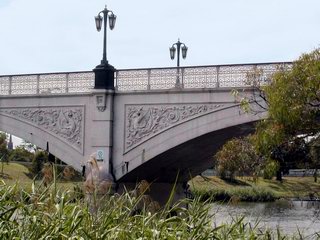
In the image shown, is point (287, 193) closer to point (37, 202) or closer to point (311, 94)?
point (311, 94)

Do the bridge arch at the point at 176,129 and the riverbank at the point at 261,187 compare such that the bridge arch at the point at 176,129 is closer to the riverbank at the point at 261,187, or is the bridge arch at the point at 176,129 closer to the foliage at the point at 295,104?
the foliage at the point at 295,104

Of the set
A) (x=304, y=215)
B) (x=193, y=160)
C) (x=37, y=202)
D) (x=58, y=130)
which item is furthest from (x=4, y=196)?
(x=304, y=215)

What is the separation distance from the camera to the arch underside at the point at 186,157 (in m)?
17.1

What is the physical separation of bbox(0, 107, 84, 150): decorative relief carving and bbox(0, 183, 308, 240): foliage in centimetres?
1232

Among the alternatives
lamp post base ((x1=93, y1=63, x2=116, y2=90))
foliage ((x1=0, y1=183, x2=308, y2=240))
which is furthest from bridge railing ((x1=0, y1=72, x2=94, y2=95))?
foliage ((x1=0, y1=183, x2=308, y2=240))

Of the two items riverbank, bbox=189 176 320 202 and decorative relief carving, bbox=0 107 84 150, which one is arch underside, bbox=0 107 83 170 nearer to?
decorative relief carving, bbox=0 107 84 150

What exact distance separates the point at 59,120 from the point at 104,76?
6.59ft

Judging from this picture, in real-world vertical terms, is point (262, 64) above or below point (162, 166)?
above

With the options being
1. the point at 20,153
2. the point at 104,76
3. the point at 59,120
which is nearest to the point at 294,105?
the point at 104,76

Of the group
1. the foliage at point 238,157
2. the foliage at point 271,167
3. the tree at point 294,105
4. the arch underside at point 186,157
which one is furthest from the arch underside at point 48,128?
Result: the tree at point 294,105

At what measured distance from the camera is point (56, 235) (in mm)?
5117

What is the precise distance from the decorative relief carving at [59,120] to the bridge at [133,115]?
0.03 m

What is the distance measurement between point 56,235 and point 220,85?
38.3 feet

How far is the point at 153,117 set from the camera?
17.5 meters
